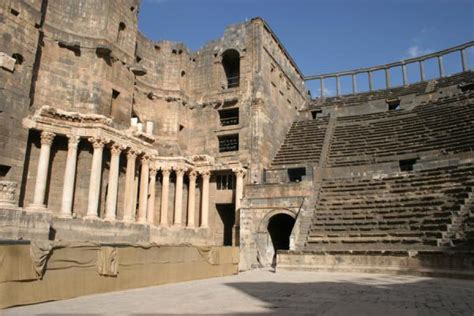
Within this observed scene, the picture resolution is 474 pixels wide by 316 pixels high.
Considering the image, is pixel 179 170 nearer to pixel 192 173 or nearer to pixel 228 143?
pixel 192 173

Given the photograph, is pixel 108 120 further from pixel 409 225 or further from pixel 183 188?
pixel 409 225

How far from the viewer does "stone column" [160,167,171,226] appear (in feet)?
88.5

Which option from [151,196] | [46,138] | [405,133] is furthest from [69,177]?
[405,133]

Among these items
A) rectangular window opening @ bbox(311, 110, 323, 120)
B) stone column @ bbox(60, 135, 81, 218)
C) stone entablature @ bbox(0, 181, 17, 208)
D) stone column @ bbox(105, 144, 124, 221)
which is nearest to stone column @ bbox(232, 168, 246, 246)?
stone column @ bbox(105, 144, 124, 221)

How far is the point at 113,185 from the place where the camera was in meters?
21.4

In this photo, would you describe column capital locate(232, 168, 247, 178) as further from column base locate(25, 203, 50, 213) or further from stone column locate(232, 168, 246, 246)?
column base locate(25, 203, 50, 213)

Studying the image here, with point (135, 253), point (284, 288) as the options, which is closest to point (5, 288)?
point (135, 253)

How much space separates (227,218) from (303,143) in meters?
9.37

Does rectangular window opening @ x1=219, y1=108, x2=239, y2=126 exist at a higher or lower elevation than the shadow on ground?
higher

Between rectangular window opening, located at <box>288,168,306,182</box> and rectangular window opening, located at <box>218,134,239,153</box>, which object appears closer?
rectangular window opening, located at <box>288,168,306,182</box>

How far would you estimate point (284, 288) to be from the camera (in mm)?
11695

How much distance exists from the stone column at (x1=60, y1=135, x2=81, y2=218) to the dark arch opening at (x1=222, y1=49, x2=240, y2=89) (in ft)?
56.2

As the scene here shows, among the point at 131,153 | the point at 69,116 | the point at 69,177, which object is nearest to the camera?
the point at 69,177

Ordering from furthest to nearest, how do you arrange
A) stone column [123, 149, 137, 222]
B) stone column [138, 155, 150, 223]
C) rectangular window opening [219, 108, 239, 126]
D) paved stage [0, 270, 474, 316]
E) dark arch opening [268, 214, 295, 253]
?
1. rectangular window opening [219, 108, 239, 126]
2. dark arch opening [268, 214, 295, 253]
3. stone column [138, 155, 150, 223]
4. stone column [123, 149, 137, 222]
5. paved stage [0, 270, 474, 316]
